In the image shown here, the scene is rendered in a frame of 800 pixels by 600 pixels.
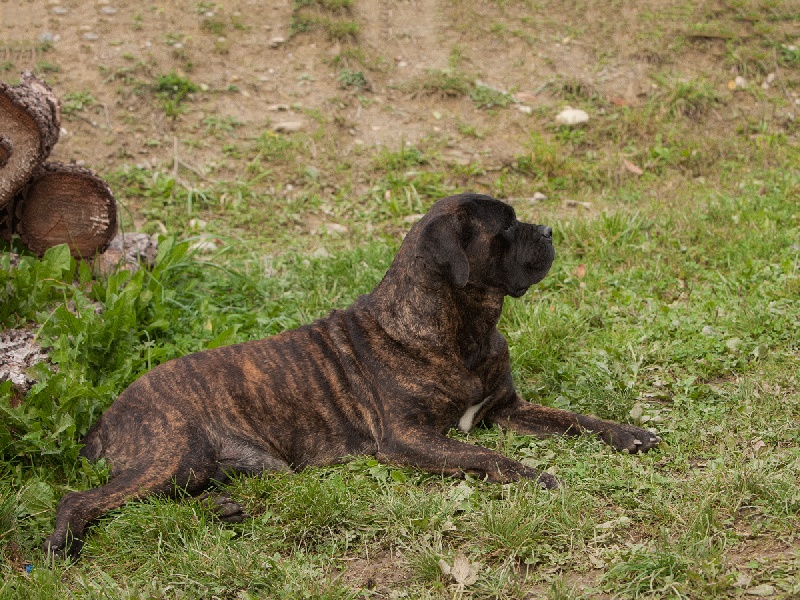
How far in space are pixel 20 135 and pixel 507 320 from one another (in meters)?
3.38

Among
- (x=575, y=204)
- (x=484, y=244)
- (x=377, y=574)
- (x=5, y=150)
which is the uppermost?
(x=5, y=150)

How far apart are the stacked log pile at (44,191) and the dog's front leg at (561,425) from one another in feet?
9.68

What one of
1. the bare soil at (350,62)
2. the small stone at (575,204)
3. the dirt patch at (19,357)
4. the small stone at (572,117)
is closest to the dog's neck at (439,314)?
the dirt patch at (19,357)

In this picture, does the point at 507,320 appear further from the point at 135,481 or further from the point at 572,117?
the point at 572,117

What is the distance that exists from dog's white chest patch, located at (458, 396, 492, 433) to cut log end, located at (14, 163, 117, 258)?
2776 mm

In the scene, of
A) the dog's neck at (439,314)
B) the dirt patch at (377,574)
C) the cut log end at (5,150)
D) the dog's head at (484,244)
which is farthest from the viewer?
the cut log end at (5,150)

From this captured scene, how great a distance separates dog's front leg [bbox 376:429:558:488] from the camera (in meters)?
4.25

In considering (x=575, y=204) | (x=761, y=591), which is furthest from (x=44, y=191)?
(x=761, y=591)

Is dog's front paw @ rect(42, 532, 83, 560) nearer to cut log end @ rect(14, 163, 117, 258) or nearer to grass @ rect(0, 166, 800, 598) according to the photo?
grass @ rect(0, 166, 800, 598)

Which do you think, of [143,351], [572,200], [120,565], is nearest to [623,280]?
[572,200]

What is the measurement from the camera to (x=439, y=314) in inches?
183

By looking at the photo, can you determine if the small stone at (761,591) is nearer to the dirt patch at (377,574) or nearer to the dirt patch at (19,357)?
the dirt patch at (377,574)

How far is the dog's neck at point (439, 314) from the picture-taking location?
465 cm

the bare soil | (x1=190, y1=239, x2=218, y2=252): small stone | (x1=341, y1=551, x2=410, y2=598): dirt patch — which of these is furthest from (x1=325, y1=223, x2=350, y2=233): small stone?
(x1=341, y1=551, x2=410, y2=598): dirt patch
